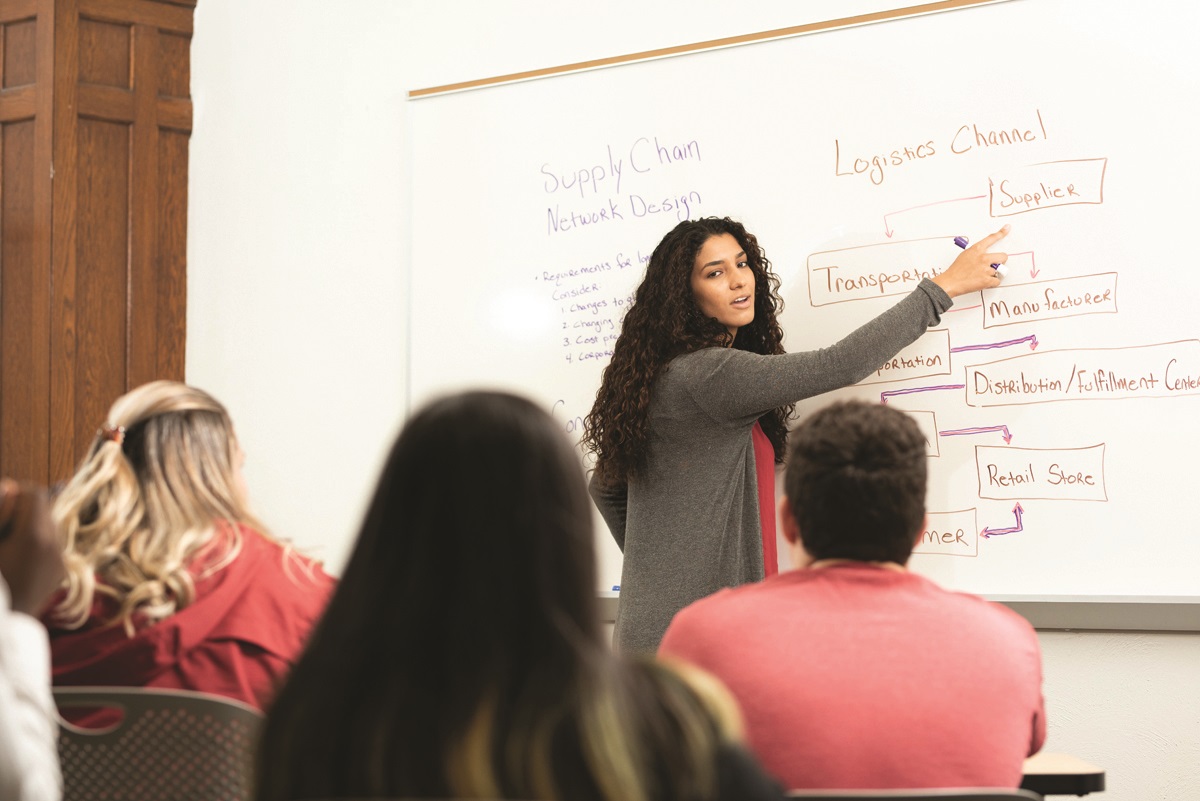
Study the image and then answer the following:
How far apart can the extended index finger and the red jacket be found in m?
1.66

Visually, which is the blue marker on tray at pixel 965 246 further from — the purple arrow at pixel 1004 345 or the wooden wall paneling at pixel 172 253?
the wooden wall paneling at pixel 172 253

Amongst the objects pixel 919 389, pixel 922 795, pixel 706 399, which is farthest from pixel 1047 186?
pixel 922 795

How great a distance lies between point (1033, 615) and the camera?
8.09 feet

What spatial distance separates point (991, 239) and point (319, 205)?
1915 mm

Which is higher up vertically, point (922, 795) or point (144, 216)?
point (144, 216)

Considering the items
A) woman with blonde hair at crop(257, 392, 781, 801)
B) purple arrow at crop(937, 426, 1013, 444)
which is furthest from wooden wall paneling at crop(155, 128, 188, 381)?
woman with blonde hair at crop(257, 392, 781, 801)

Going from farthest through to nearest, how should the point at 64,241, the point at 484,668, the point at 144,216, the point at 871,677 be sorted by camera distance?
the point at 144,216, the point at 64,241, the point at 871,677, the point at 484,668

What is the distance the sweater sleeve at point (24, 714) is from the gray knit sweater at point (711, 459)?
1437 millimetres

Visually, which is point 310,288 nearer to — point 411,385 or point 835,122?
point 411,385

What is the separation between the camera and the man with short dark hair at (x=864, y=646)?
1.20 metres

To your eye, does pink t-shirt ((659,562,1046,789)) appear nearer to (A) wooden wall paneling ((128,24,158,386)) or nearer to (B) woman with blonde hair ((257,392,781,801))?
(B) woman with blonde hair ((257,392,781,801))

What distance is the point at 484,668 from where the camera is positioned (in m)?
0.86

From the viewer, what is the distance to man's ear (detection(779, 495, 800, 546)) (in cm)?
141

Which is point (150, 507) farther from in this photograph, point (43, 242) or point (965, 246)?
point (43, 242)
